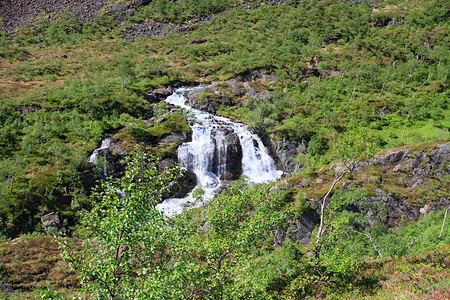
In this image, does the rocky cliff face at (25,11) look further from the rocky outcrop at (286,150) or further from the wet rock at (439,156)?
the wet rock at (439,156)

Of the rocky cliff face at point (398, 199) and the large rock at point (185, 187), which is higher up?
the rocky cliff face at point (398, 199)

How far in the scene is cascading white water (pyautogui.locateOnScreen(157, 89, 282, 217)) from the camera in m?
59.7

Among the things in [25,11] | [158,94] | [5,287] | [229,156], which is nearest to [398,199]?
[229,156]

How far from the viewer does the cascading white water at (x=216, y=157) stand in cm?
5972

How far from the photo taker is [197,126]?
234 feet

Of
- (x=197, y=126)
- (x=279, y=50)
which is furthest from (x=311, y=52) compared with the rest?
(x=197, y=126)

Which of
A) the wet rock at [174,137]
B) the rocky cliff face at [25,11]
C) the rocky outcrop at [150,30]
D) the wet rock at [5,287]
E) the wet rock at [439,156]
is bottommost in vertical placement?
the wet rock at [174,137]

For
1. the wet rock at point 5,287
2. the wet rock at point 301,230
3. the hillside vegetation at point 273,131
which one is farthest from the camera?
the wet rock at point 301,230

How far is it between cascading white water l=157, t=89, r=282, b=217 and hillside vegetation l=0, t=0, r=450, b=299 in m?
4.35

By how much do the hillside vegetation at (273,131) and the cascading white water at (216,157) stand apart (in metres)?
4.35

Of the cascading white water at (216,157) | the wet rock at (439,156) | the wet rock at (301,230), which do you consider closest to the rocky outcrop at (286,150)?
the cascading white water at (216,157)

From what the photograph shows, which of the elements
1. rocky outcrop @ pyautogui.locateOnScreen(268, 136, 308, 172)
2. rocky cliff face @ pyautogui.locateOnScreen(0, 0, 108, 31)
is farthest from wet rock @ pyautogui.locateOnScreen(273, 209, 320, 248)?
rocky cliff face @ pyautogui.locateOnScreen(0, 0, 108, 31)

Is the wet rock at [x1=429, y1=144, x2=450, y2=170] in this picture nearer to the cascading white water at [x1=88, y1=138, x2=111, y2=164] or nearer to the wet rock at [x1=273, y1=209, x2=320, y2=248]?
the wet rock at [x1=273, y1=209, x2=320, y2=248]

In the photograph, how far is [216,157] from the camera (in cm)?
6288
